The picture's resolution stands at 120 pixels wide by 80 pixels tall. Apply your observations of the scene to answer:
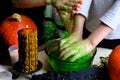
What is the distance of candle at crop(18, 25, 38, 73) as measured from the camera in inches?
29.0

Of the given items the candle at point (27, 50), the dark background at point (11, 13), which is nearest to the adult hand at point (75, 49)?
the candle at point (27, 50)

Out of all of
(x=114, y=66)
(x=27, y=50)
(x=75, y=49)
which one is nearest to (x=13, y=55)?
(x=27, y=50)

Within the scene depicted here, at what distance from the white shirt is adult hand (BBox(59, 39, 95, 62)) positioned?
0.34ft

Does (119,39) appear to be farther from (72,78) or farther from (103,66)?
(72,78)

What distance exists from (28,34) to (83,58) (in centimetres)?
19

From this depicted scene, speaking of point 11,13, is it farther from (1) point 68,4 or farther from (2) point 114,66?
(2) point 114,66

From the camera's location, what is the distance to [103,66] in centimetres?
80

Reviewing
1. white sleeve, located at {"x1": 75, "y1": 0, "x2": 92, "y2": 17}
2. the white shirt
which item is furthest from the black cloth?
white sleeve, located at {"x1": 75, "y1": 0, "x2": 92, "y2": 17}

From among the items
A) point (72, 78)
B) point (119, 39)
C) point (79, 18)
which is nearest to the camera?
point (72, 78)

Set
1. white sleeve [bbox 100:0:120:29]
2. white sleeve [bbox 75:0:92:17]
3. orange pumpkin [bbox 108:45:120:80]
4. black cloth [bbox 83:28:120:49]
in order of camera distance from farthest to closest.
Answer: black cloth [bbox 83:28:120:49]
white sleeve [bbox 75:0:92:17]
white sleeve [bbox 100:0:120:29]
orange pumpkin [bbox 108:45:120:80]

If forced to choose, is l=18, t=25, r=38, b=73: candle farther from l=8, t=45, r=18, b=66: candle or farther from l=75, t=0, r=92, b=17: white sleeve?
l=75, t=0, r=92, b=17: white sleeve

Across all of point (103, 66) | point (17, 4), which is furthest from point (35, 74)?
point (17, 4)

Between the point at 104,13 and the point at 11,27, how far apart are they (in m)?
0.39

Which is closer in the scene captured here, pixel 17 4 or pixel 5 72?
pixel 5 72
